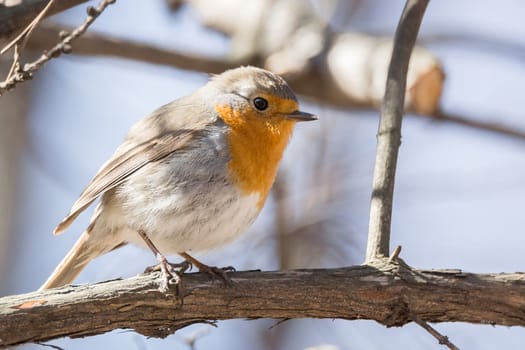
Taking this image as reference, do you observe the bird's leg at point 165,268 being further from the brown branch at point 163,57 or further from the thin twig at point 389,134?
the brown branch at point 163,57

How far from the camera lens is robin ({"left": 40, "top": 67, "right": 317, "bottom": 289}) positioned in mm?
3998

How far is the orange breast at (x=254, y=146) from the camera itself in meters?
4.11

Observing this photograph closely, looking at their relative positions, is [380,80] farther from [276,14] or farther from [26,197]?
[26,197]

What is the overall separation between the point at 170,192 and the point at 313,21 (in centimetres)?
297

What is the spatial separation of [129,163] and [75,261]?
2.16 ft

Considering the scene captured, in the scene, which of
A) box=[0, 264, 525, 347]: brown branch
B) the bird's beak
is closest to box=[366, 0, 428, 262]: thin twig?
box=[0, 264, 525, 347]: brown branch

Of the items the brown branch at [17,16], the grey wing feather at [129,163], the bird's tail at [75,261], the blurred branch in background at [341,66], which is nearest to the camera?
the brown branch at [17,16]

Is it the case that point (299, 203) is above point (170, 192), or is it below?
above

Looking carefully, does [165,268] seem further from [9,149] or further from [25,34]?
[9,149]

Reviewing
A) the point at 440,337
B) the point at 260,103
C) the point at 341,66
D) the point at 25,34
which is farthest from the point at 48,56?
the point at 341,66

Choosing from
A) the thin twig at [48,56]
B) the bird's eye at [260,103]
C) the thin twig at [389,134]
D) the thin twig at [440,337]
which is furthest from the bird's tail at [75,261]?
the thin twig at [440,337]

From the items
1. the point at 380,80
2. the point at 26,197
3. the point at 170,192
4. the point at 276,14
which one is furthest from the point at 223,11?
the point at 170,192

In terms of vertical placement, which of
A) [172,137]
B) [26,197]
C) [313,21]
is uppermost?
[313,21]

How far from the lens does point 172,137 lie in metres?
4.32
